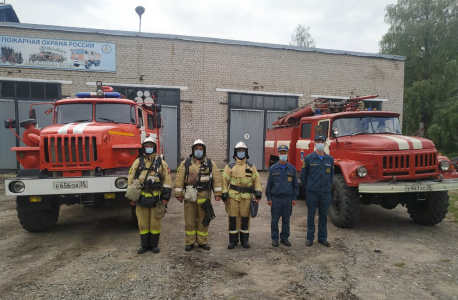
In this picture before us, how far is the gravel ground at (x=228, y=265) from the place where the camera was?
344cm

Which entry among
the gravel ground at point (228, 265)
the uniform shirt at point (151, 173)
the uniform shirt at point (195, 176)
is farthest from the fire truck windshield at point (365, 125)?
the uniform shirt at point (151, 173)

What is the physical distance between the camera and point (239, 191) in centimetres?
470

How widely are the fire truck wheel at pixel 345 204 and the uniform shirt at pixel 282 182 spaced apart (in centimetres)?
120

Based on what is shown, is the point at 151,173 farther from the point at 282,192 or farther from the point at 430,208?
the point at 430,208

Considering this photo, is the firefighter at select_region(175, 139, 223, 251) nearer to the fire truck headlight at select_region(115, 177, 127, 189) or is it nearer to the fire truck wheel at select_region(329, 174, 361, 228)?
the fire truck headlight at select_region(115, 177, 127, 189)

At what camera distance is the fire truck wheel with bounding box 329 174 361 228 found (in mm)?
5508

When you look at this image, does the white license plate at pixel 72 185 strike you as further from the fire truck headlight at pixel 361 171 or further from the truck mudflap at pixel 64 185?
the fire truck headlight at pixel 361 171

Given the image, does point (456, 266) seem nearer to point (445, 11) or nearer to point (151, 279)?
point (151, 279)

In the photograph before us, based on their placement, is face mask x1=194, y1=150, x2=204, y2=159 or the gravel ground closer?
the gravel ground

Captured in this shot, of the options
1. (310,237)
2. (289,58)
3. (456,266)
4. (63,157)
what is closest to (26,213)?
(63,157)

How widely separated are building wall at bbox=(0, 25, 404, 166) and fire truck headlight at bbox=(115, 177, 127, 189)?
27.8 ft

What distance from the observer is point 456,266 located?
4191 millimetres

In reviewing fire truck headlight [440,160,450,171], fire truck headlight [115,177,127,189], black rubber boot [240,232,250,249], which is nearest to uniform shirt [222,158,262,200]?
black rubber boot [240,232,250,249]

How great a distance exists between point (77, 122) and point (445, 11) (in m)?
28.8
